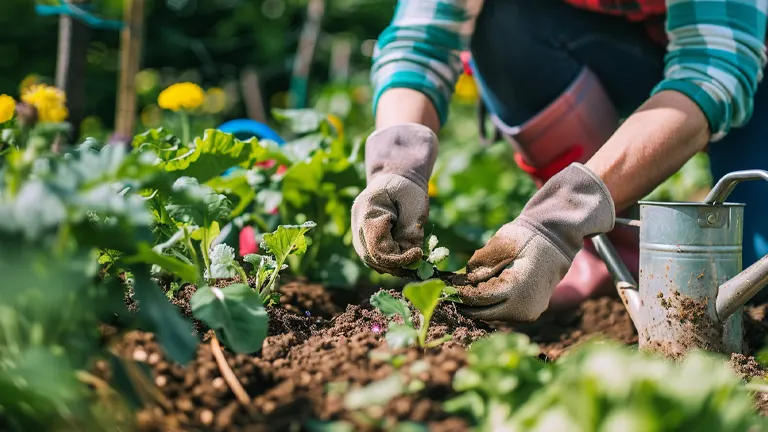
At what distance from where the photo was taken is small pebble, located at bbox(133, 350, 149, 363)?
102cm

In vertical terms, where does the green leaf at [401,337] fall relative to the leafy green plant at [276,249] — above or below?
above

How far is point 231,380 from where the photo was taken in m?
0.99

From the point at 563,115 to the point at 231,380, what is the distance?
1.42 metres

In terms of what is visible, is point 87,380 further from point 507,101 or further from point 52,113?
point 507,101

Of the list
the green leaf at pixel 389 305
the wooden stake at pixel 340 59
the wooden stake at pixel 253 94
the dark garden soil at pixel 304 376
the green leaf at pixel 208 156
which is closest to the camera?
the dark garden soil at pixel 304 376

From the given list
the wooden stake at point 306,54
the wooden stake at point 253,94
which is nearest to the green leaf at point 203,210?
the wooden stake at point 306,54

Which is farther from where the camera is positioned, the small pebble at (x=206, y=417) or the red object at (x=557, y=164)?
the red object at (x=557, y=164)

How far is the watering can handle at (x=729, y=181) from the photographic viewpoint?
138 cm

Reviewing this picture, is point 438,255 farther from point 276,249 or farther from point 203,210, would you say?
point 203,210

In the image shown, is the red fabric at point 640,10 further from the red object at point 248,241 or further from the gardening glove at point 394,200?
the red object at point 248,241

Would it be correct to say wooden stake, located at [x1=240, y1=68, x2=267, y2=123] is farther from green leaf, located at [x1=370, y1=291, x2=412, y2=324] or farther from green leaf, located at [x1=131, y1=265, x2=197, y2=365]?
green leaf, located at [x1=131, y1=265, x2=197, y2=365]

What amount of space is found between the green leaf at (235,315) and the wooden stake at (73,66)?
66.2 inches

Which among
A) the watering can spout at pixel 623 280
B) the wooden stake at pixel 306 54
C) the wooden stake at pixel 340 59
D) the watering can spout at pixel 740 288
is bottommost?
the wooden stake at pixel 340 59

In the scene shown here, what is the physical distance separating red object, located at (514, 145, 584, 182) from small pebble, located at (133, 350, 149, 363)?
133 cm
